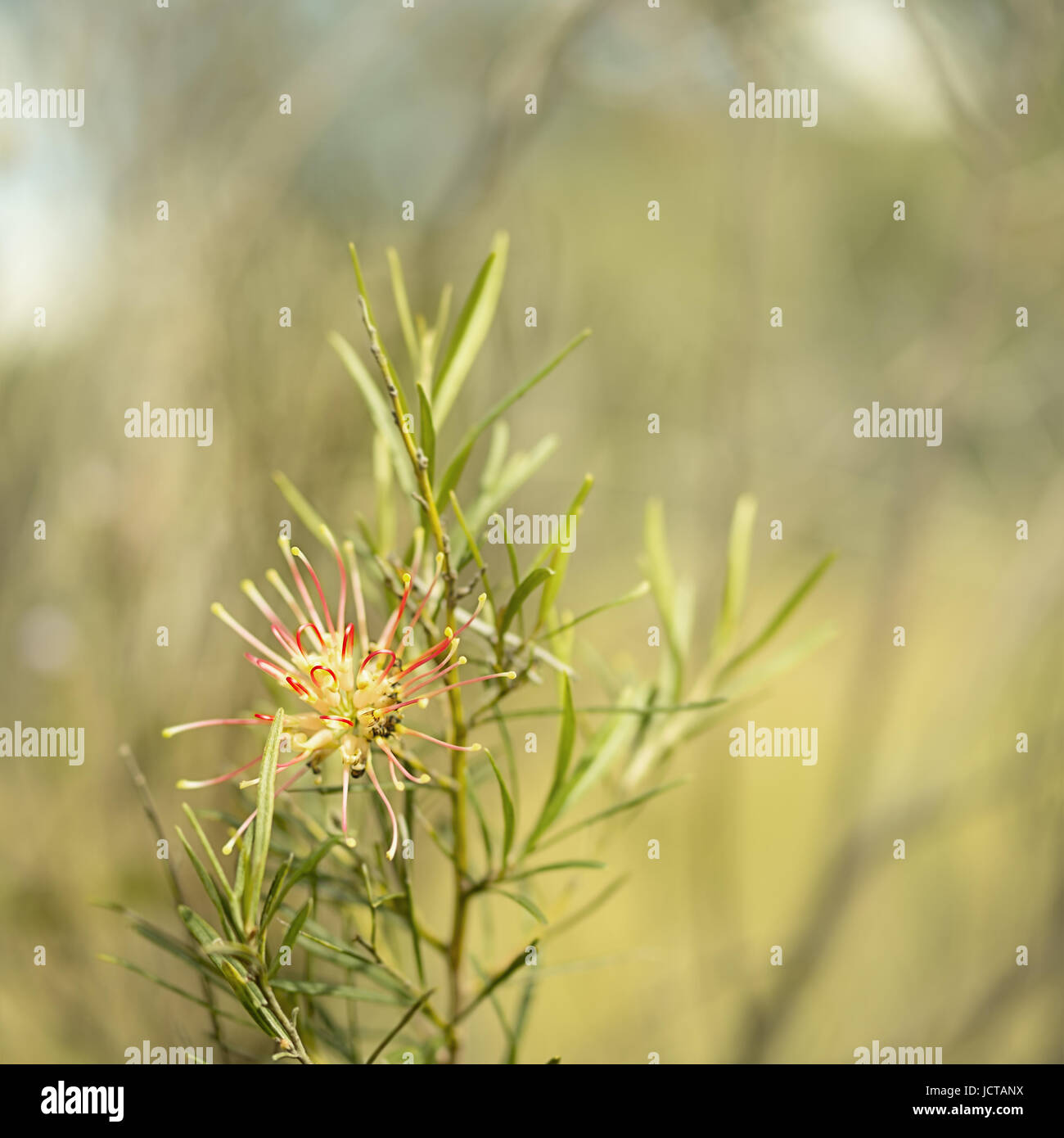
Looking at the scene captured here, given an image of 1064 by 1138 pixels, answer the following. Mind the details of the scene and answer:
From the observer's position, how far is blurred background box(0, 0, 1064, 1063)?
659mm

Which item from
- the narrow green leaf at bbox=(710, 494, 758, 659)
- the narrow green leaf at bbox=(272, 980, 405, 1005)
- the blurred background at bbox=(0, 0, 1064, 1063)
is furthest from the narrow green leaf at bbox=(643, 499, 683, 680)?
the blurred background at bbox=(0, 0, 1064, 1063)

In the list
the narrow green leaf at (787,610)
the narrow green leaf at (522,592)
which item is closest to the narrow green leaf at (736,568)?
the narrow green leaf at (787,610)

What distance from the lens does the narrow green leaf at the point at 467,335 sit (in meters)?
0.27

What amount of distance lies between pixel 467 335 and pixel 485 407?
431 millimetres

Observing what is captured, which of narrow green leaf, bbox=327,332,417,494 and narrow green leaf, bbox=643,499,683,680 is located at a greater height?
narrow green leaf, bbox=327,332,417,494

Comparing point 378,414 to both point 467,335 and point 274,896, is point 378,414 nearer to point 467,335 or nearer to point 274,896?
point 467,335

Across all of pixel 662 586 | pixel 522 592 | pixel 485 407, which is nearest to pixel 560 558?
pixel 522 592

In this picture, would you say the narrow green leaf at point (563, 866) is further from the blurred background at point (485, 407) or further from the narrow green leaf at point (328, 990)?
the blurred background at point (485, 407)

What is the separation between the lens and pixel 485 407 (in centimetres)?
70

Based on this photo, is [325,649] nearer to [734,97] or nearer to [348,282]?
[348,282]

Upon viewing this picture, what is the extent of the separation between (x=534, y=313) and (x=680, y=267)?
35.0 inches

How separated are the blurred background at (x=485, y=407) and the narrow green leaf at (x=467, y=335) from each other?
1.16 feet

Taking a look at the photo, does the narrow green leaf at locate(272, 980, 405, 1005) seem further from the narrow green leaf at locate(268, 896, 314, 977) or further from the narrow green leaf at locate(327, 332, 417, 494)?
the narrow green leaf at locate(327, 332, 417, 494)

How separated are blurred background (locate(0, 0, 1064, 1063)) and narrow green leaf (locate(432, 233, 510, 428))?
35 centimetres
